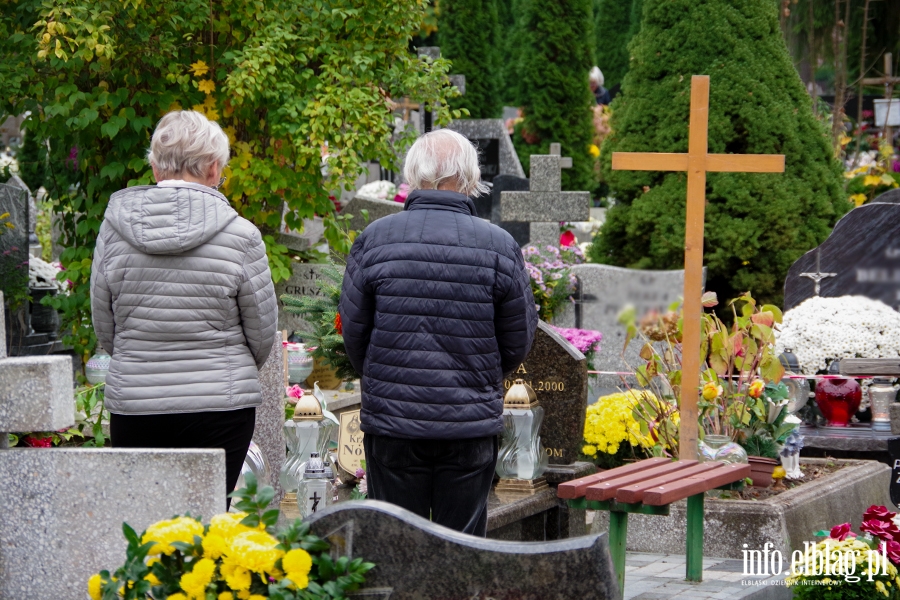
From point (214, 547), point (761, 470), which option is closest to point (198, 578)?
point (214, 547)

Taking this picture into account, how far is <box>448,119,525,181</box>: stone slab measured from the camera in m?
16.6

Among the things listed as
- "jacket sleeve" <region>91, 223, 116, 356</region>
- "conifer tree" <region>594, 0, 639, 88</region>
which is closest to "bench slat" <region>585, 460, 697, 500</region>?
"jacket sleeve" <region>91, 223, 116, 356</region>

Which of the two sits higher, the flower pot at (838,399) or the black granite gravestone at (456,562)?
the black granite gravestone at (456,562)

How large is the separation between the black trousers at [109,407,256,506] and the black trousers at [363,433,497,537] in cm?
40

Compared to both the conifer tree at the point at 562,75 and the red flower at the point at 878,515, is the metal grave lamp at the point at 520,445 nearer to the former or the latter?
→ the red flower at the point at 878,515

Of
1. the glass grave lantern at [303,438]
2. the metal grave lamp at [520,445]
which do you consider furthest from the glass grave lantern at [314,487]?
the metal grave lamp at [520,445]

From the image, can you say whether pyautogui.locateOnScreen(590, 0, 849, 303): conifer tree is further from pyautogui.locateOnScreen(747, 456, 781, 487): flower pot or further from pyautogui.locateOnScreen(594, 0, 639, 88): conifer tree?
pyautogui.locateOnScreen(594, 0, 639, 88): conifer tree

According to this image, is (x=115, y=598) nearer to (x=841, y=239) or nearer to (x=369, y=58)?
(x=369, y=58)

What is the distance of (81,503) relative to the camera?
2.73 m

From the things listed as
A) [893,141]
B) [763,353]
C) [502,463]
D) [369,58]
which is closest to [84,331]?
[369,58]

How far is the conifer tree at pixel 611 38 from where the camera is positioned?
23.9 m

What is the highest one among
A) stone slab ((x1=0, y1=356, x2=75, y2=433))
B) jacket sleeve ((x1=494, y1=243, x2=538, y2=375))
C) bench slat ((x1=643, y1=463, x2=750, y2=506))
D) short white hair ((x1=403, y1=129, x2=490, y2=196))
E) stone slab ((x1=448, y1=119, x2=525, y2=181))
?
stone slab ((x1=448, y1=119, x2=525, y2=181))

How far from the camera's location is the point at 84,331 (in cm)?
720

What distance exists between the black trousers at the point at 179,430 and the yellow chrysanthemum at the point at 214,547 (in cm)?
73
